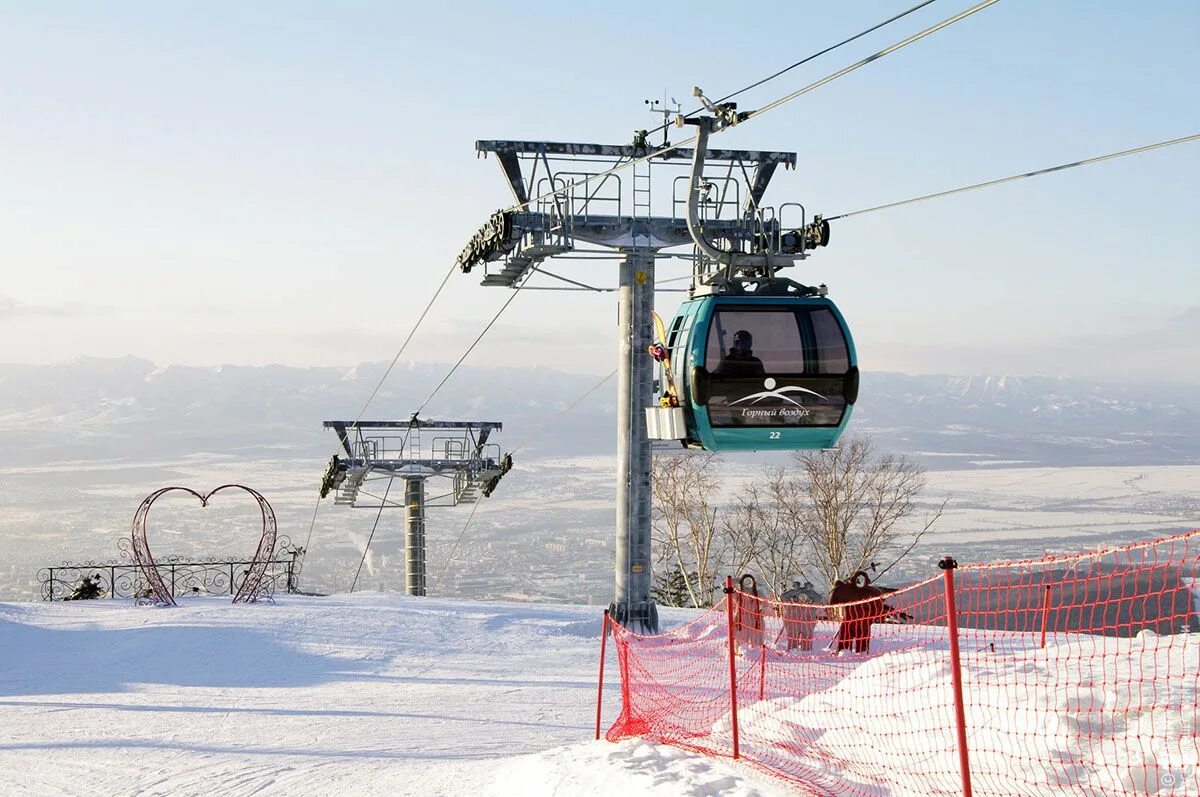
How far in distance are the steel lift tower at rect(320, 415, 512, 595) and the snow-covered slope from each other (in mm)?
7788

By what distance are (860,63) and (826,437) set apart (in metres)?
5.32

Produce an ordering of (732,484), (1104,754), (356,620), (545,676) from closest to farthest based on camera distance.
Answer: (1104,754), (545,676), (356,620), (732,484)

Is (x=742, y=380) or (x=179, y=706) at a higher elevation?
(x=742, y=380)

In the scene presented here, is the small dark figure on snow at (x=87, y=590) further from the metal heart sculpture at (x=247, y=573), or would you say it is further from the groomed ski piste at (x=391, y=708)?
the groomed ski piste at (x=391, y=708)

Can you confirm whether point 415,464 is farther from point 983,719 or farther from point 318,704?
point 983,719

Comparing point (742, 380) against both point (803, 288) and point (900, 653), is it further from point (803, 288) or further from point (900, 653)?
point (900, 653)

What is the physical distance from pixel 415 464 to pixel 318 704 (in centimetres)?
1669

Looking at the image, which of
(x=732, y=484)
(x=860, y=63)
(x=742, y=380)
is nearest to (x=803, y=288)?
(x=742, y=380)

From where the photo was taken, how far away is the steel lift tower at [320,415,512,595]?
30250 mm

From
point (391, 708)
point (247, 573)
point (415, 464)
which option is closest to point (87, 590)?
point (247, 573)

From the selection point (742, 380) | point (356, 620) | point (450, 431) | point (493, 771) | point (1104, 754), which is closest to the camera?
point (1104, 754)

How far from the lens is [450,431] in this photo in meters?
31.2

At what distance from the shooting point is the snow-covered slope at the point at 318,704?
381 inches

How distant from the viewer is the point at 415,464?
30406mm
